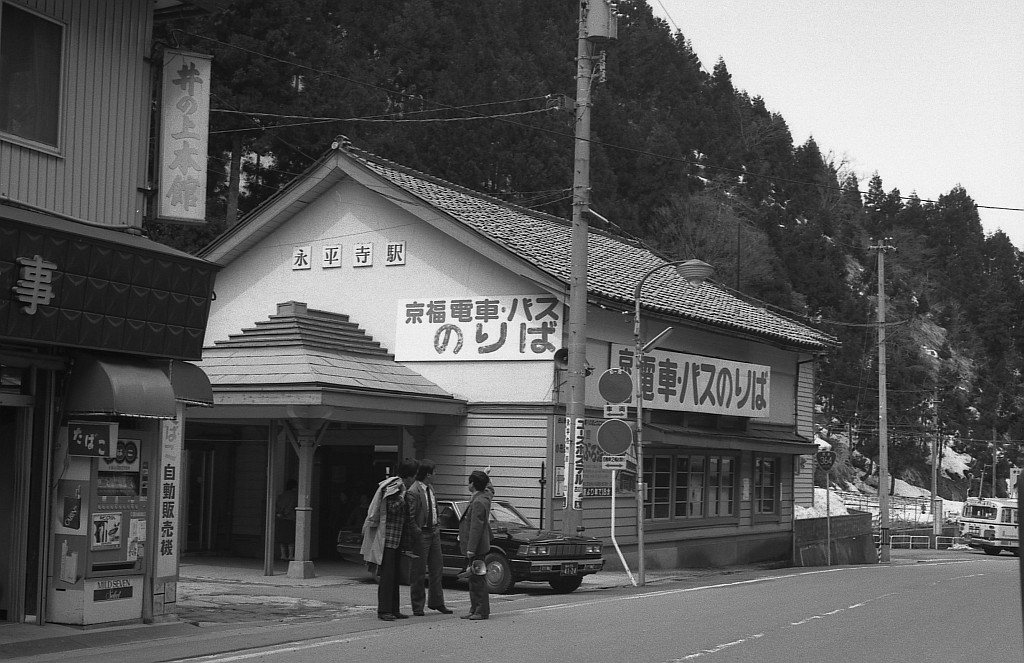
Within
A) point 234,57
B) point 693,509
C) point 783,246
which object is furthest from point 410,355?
point 783,246

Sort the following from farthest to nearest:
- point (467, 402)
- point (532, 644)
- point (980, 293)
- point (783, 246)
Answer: point (980, 293), point (783, 246), point (467, 402), point (532, 644)

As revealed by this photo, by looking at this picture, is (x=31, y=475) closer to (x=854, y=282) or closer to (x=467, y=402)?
(x=467, y=402)

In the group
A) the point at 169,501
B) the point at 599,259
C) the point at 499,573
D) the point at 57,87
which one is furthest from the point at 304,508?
the point at 599,259

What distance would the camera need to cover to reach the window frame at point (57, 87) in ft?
37.7

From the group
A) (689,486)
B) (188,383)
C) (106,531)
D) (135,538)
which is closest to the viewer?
(106,531)

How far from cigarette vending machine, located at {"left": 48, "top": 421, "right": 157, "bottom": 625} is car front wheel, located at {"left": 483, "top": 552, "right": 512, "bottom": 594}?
660 cm

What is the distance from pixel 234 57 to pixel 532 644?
28.4 m

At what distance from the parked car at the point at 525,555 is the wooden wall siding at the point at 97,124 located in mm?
Answer: 7736

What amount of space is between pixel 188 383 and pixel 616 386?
8529mm

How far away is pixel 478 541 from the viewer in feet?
44.1

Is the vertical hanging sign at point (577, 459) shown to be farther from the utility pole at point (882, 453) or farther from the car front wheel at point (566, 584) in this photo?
the utility pole at point (882, 453)

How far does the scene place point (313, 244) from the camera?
2589 cm

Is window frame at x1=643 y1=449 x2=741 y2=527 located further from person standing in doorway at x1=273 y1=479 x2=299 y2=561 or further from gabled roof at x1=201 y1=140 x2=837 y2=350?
person standing in doorway at x1=273 y1=479 x2=299 y2=561

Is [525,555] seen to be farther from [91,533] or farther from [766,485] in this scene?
[766,485]
